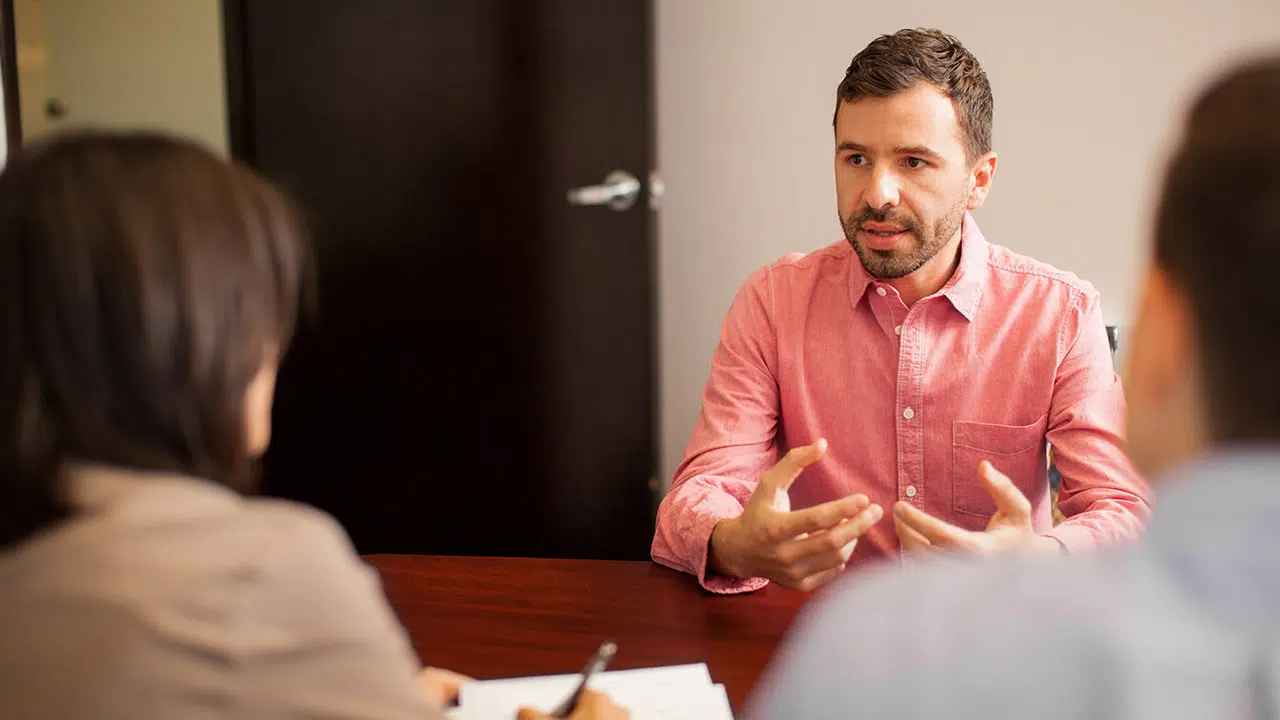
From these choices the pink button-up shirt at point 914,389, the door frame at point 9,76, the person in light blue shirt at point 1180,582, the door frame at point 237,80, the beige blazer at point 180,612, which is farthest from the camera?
the door frame at point 237,80

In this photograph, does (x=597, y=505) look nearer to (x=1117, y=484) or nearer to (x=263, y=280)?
(x=1117, y=484)

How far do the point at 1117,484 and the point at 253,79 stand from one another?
193 centimetres

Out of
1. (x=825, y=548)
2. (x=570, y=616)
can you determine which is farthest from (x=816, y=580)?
(x=570, y=616)

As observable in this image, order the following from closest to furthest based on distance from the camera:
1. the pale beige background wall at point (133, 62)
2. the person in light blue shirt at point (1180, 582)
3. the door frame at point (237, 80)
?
the person in light blue shirt at point (1180, 582) < the door frame at point (237, 80) < the pale beige background wall at point (133, 62)

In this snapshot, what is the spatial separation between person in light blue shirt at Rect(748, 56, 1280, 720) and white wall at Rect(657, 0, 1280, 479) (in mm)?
1954

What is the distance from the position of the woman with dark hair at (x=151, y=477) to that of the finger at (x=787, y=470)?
0.58 metres

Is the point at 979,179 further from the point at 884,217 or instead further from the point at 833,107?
the point at 833,107

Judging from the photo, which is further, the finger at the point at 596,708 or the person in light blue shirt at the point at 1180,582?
the finger at the point at 596,708

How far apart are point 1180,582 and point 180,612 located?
508 mm

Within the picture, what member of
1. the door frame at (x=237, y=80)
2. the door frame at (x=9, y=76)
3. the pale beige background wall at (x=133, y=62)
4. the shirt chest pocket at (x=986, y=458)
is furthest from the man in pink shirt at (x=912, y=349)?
the pale beige background wall at (x=133, y=62)

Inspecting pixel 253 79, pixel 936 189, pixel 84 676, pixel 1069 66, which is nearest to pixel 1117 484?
pixel 936 189

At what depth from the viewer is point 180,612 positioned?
2.02 feet

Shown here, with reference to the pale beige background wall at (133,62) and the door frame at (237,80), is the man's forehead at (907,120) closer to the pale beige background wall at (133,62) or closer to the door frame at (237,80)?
the door frame at (237,80)

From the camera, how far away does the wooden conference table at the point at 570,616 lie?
3.44ft
